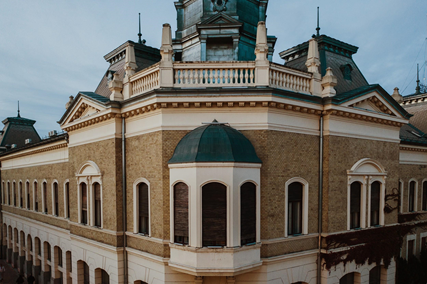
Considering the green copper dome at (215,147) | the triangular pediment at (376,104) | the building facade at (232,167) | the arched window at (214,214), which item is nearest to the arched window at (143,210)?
the building facade at (232,167)

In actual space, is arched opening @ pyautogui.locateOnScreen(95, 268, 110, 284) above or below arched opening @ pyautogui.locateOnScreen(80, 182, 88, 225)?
below

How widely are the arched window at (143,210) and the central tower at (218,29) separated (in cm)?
766

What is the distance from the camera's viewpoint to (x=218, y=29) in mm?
16266

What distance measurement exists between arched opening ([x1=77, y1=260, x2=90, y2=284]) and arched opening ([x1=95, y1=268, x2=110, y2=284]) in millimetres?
1956

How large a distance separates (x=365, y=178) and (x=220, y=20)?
11.1 metres

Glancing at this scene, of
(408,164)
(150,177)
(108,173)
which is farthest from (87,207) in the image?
(408,164)

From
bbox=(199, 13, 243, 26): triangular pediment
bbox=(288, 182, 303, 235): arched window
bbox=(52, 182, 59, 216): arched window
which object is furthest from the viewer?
bbox=(52, 182, 59, 216): arched window

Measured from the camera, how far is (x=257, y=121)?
11.9 metres

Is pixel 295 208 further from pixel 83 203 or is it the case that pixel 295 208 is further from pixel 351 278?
pixel 83 203

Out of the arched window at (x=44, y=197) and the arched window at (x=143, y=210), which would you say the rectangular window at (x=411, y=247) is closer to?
the arched window at (x=143, y=210)

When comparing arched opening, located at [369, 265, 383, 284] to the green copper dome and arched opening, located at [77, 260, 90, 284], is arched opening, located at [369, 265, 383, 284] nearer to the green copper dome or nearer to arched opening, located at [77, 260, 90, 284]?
the green copper dome

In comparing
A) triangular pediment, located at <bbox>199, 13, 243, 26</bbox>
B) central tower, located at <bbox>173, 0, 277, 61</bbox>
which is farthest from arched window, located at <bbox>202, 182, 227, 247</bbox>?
triangular pediment, located at <bbox>199, 13, 243, 26</bbox>

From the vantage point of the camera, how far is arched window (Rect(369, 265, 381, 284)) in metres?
16.0

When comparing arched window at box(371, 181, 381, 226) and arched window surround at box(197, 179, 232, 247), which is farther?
arched window at box(371, 181, 381, 226)
